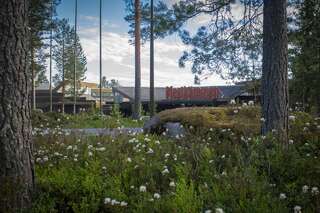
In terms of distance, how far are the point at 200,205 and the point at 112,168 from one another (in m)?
1.81

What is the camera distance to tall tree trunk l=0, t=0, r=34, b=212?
14.9 ft

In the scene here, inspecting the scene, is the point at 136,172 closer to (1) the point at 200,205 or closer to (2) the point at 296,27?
(1) the point at 200,205

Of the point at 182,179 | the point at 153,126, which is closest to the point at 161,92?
the point at 153,126

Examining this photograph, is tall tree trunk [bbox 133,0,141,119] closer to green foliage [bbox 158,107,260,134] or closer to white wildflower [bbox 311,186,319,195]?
green foliage [bbox 158,107,260,134]

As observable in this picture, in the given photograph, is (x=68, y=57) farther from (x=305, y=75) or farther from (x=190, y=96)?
(x=305, y=75)

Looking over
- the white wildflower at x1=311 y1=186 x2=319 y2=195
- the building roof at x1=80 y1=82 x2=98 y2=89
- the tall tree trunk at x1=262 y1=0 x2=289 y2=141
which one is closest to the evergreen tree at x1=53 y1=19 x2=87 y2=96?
the building roof at x1=80 y1=82 x2=98 y2=89

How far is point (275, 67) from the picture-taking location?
6.81 m

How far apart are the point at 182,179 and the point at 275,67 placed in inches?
140

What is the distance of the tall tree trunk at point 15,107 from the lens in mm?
4531

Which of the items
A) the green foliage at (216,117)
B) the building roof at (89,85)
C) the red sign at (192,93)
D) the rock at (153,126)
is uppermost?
the building roof at (89,85)

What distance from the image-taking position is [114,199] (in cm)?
411

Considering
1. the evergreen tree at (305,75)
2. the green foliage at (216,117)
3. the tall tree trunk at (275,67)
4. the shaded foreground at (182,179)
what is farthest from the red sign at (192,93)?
the shaded foreground at (182,179)

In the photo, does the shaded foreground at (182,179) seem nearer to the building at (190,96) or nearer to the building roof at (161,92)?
the building roof at (161,92)

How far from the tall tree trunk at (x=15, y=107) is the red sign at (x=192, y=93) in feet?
97.8
